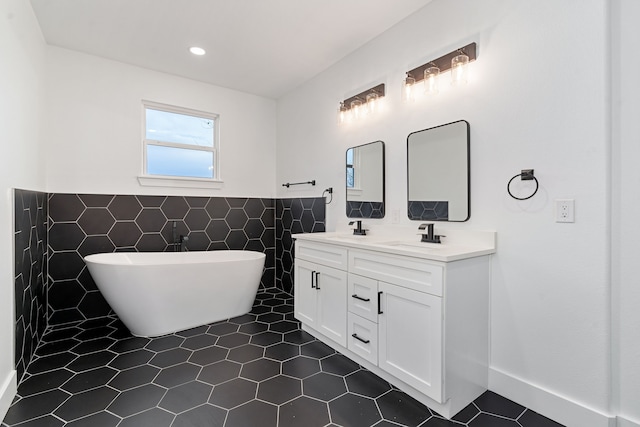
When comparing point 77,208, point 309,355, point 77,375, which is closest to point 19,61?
point 77,208

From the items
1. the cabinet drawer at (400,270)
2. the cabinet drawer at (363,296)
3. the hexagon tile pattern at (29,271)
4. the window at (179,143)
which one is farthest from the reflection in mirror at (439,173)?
the hexagon tile pattern at (29,271)

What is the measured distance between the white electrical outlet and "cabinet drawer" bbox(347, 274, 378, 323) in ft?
3.46

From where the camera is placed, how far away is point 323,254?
255 cm

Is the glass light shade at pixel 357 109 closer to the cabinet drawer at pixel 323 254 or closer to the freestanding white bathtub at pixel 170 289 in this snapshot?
the cabinet drawer at pixel 323 254

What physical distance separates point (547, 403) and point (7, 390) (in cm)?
291

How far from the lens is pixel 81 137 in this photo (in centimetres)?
305

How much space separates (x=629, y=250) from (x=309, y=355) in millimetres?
1955

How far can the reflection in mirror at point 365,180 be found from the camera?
270 cm

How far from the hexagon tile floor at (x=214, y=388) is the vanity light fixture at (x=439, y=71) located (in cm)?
198

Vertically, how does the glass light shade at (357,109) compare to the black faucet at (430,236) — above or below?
above

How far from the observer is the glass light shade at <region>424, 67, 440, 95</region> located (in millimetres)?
2199

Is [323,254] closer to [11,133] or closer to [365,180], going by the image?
[365,180]

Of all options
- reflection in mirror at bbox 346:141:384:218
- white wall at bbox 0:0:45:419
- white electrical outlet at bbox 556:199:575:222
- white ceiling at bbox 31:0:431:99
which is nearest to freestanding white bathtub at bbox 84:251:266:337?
white wall at bbox 0:0:45:419

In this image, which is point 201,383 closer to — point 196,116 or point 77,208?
point 77,208
